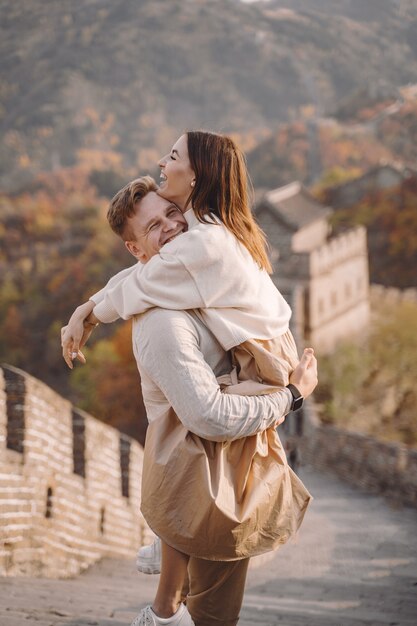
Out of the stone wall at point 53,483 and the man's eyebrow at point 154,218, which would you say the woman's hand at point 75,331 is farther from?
the stone wall at point 53,483

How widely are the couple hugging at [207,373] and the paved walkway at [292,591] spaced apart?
82cm

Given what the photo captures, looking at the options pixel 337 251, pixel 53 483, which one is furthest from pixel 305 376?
pixel 337 251

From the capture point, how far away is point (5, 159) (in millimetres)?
70625

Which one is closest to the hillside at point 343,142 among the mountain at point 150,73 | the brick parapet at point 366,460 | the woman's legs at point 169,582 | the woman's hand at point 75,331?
the mountain at point 150,73

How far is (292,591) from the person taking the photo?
5027 mm

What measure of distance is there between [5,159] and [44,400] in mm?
68025

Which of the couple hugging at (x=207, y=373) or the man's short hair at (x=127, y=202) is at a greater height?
the man's short hair at (x=127, y=202)

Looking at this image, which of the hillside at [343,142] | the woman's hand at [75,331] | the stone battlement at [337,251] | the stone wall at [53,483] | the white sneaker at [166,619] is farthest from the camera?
the hillside at [343,142]

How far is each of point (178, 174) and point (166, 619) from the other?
58.4 inches

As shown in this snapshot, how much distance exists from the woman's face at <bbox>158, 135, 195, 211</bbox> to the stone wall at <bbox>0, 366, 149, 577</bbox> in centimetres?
225

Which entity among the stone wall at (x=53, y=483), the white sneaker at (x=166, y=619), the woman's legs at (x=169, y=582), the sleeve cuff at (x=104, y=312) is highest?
the sleeve cuff at (x=104, y=312)

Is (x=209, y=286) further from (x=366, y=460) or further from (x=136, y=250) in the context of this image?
(x=366, y=460)

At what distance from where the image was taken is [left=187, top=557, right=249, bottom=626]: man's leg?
3045 mm

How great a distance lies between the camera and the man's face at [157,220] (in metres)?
3.08
